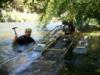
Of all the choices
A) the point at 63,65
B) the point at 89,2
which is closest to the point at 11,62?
the point at 63,65

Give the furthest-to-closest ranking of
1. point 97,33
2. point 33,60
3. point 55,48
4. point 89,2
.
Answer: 1. point 97,33
2. point 55,48
3. point 33,60
4. point 89,2

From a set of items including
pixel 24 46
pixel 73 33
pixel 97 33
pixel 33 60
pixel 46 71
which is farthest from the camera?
pixel 97 33

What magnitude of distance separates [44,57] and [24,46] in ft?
10.7

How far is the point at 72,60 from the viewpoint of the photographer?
41.4 ft

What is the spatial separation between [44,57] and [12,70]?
1.95 meters

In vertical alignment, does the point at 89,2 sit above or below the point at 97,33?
above

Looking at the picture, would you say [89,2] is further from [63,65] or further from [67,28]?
[67,28]

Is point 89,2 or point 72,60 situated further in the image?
point 72,60

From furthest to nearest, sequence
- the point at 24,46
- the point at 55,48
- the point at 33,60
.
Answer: the point at 24,46, the point at 55,48, the point at 33,60

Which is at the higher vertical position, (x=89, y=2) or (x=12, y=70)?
(x=89, y=2)

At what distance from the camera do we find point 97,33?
25.7m

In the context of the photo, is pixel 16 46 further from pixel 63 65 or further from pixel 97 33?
pixel 97 33

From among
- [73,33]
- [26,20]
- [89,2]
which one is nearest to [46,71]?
[89,2]

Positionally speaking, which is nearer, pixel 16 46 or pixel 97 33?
pixel 16 46
